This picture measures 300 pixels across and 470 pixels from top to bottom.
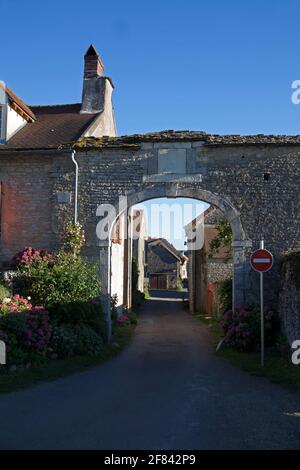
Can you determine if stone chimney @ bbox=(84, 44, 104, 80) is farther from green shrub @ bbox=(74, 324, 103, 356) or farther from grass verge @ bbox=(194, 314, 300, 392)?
grass verge @ bbox=(194, 314, 300, 392)

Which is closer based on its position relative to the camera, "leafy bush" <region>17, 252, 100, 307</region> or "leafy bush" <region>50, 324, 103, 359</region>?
"leafy bush" <region>50, 324, 103, 359</region>

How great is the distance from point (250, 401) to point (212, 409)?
742mm

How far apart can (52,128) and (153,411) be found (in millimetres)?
11110

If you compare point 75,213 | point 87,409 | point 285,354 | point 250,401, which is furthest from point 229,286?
point 87,409

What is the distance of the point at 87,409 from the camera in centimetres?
601

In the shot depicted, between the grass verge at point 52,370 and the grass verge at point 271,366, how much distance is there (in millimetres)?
2633

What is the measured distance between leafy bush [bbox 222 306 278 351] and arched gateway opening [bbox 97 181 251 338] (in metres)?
0.67

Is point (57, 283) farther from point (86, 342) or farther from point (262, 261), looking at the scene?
point (262, 261)

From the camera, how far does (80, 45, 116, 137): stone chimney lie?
17.0 metres

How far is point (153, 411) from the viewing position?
597cm

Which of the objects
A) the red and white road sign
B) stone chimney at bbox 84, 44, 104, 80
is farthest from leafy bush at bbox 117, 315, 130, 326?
stone chimney at bbox 84, 44, 104, 80

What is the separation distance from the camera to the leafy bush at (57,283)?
34.8 ft

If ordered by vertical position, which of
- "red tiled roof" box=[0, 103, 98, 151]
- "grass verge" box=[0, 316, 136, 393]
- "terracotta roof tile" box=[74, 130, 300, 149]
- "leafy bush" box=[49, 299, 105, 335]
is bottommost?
"grass verge" box=[0, 316, 136, 393]
